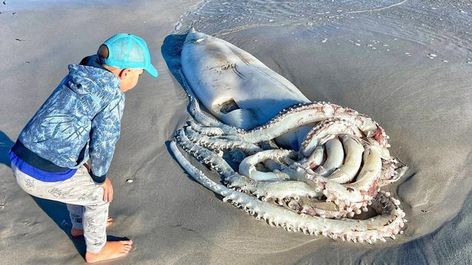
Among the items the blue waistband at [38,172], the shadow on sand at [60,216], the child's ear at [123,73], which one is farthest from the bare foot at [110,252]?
the child's ear at [123,73]

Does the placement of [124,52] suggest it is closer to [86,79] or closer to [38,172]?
[86,79]

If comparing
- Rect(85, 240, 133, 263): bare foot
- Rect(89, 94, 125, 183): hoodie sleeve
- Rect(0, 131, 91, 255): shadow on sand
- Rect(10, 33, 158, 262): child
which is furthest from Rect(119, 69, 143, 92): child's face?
Rect(0, 131, 91, 255): shadow on sand

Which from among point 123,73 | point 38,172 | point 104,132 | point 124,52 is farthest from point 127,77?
point 38,172

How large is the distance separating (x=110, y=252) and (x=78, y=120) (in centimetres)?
128

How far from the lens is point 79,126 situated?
3.83 meters

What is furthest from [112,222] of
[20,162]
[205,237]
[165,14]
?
[165,14]

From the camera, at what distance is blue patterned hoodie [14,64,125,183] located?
3.77 m

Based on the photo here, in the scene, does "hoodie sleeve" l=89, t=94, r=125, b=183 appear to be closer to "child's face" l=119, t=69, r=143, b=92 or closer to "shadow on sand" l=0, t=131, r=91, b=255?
"child's face" l=119, t=69, r=143, b=92

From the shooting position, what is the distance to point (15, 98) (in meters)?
6.96

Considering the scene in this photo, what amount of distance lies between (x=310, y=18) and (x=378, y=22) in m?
1.29

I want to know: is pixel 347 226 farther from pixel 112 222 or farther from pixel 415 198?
pixel 112 222

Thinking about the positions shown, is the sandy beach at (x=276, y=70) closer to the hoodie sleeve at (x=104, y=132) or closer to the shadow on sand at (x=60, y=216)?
the shadow on sand at (x=60, y=216)

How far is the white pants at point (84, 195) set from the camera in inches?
158

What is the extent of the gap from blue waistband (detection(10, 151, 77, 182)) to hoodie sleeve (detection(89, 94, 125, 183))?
261mm
